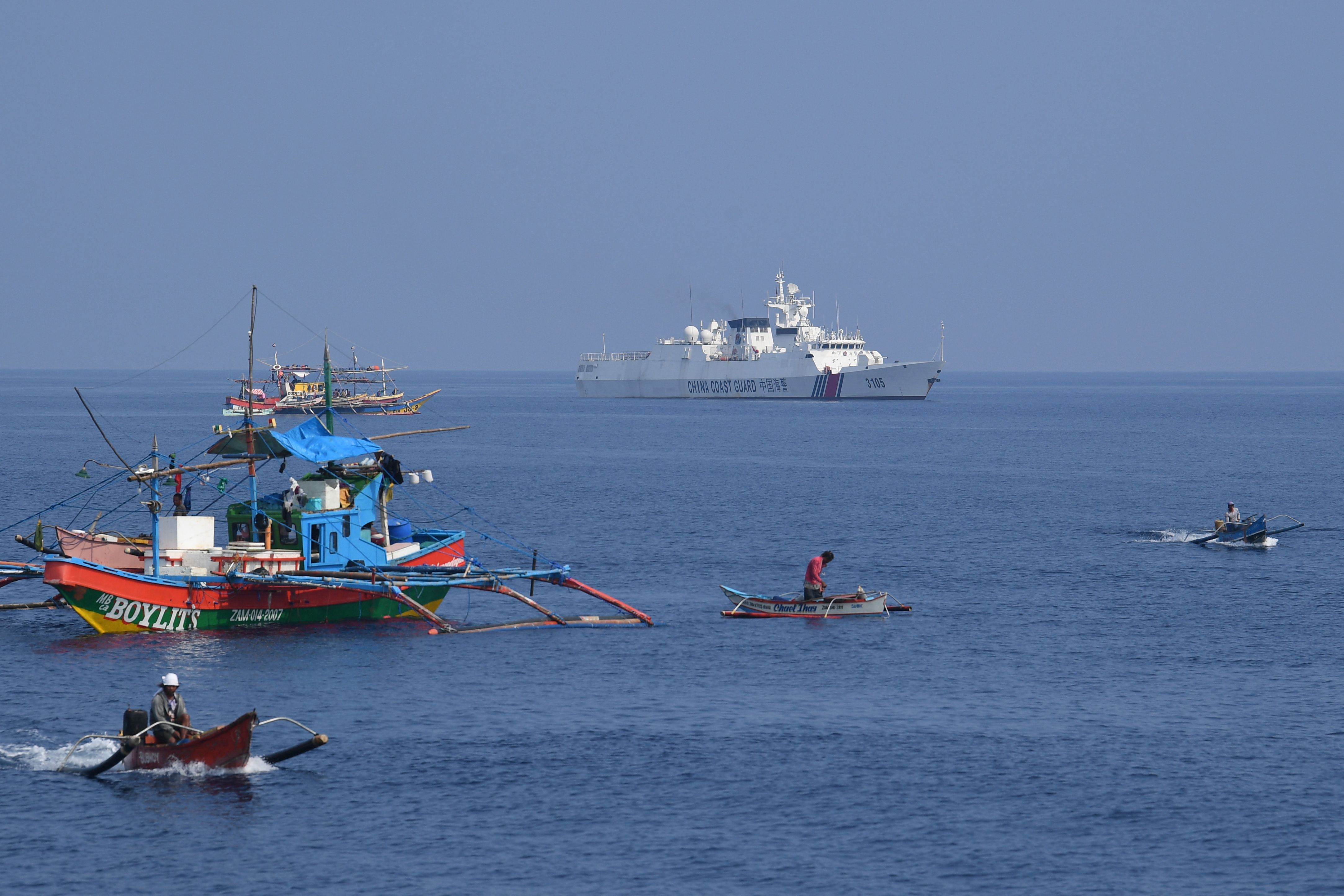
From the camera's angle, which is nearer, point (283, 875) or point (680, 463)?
point (283, 875)

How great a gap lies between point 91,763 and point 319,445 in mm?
16180

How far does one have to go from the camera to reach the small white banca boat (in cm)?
4300

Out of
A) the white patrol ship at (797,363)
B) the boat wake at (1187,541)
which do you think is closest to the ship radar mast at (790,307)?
the white patrol ship at (797,363)

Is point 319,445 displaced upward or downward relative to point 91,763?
upward

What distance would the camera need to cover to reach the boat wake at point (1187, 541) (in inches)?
2249

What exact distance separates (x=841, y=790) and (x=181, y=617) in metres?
20.2

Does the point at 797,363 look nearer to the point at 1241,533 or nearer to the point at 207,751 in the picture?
the point at 1241,533

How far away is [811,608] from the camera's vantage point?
43.1 meters

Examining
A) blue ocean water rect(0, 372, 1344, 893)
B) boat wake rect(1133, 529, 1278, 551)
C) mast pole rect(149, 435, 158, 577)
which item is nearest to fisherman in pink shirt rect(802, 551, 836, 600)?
blue ocean water rect(0, 372, 1344, 893)

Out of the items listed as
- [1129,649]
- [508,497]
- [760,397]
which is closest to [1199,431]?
[760,397]

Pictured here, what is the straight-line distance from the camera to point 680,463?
3917 inches

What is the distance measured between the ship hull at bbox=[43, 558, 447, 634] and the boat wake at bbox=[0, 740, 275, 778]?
9.13 metres

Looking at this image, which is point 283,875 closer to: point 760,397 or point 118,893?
point 118,893

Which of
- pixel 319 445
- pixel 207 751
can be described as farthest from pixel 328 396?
pixel 207 751
